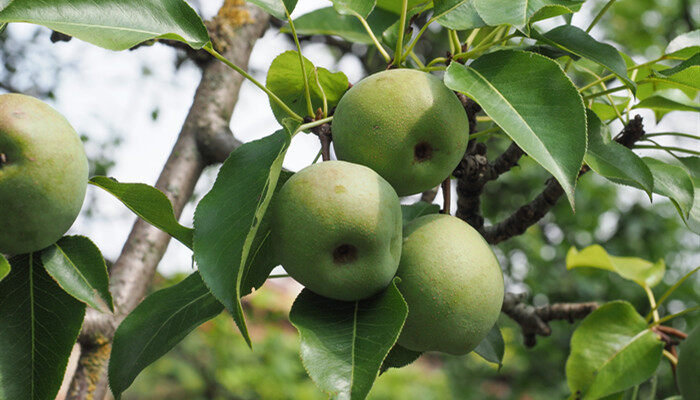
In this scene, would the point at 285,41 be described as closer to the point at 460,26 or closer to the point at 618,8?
the point at 460,26

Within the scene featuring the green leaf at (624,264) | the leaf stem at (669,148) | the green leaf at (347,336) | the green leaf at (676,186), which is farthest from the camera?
the green leaf at (624,264)

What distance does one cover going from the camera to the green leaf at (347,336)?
0.85m

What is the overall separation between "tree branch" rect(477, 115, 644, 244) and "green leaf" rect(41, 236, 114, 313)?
0.87 metres

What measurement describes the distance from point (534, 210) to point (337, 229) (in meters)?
0.82

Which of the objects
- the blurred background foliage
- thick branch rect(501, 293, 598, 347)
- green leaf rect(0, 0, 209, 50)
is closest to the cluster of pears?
green leaf rect(0, 0, 209, 50)

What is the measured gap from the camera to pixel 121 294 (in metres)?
1.60

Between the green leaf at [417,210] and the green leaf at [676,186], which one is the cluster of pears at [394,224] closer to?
the green leaf at [417,210]

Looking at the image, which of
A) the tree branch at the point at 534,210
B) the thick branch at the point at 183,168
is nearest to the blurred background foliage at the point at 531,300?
the thick branch at the point at 183,168

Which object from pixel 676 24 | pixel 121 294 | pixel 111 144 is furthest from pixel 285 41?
pixel 676 24

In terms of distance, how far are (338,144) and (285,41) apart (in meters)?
2.27

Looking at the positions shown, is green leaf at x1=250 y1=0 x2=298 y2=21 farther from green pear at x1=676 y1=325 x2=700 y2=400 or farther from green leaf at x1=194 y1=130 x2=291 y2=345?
green pear at x1=676 y1=325 x2=700 y2=400

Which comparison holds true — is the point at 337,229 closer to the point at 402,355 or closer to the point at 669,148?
the point at 402,355

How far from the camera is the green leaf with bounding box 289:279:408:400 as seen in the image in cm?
85

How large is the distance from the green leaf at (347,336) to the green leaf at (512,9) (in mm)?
463
